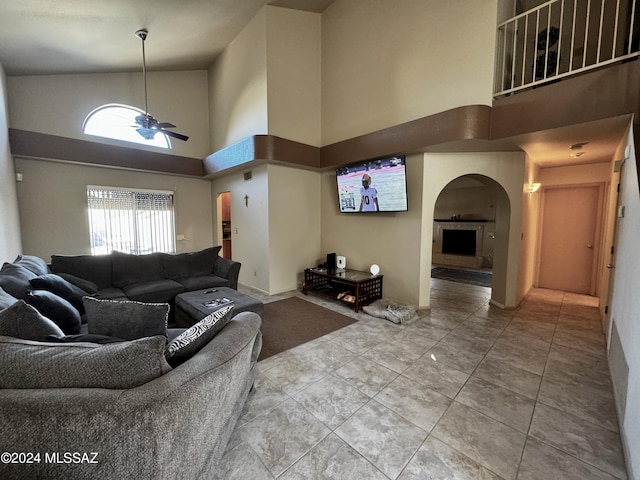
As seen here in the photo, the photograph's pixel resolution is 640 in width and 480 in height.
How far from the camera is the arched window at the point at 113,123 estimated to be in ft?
16.5

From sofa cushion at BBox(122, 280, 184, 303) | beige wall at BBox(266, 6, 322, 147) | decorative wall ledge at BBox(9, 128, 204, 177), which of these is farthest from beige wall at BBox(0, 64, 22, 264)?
beige wall at BBox(266, 6, 322, 147)

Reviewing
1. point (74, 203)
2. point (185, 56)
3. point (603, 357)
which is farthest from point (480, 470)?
point (185, 56)

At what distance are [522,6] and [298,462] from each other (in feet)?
21.9

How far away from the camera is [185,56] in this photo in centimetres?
541

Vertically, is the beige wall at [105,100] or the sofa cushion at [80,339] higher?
the beige wall at [105,100]

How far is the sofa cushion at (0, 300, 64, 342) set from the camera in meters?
1.30

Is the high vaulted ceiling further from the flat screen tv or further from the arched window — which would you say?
the flat screen tv

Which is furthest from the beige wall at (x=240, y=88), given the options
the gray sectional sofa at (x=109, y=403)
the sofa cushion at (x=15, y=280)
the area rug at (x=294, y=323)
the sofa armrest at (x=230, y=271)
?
the gray sectional sofa at (x=109, y=403)

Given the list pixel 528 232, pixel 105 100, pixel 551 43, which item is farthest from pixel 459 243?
pixel 105 100

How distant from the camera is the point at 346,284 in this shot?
482 centimetres

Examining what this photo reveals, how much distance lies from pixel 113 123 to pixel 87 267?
3.34 meters

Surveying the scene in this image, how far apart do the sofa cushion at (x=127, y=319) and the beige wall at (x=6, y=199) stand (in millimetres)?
2541

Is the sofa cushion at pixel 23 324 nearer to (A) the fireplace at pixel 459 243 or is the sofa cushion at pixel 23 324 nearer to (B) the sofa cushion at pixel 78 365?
(B) the sofa cushion at pixel 78 365

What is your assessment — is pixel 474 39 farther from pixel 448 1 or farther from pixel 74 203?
pixel 74 203
